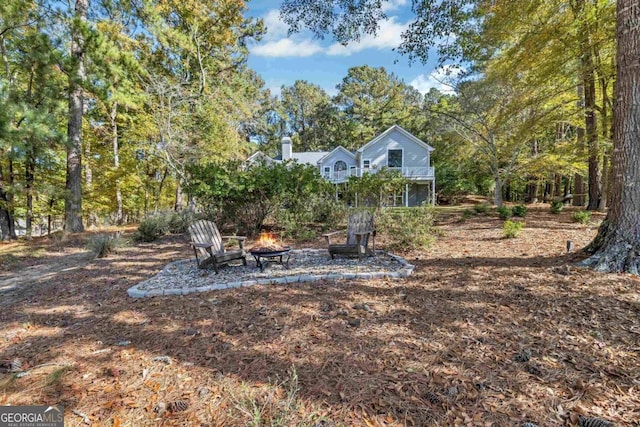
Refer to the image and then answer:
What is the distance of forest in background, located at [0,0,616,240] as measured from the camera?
722 cm

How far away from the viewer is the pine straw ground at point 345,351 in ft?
6.08

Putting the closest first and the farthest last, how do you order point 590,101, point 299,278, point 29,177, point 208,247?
point 299,278, point 208,247, point 590,101, point 29,177

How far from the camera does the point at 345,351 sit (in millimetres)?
2463

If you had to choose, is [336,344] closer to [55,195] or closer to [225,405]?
[225,405]

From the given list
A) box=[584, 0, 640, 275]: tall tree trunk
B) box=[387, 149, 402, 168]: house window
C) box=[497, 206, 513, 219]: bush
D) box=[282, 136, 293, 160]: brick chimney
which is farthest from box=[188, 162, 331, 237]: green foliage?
box=[282, 136, 293, 160]: brick chimney

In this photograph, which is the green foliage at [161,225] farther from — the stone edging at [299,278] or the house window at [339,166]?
the house window at [339,166]

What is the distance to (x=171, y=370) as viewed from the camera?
2.27m

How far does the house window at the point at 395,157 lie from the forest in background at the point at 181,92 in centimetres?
346

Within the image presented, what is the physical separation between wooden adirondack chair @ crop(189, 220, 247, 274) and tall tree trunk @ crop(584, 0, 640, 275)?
502 cm

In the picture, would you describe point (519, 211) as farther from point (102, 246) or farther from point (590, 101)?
point (102, 246)

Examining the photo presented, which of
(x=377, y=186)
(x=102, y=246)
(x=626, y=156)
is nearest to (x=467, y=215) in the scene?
(x=377, y=186)

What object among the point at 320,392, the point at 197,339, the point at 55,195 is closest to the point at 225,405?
the point at 320,392
